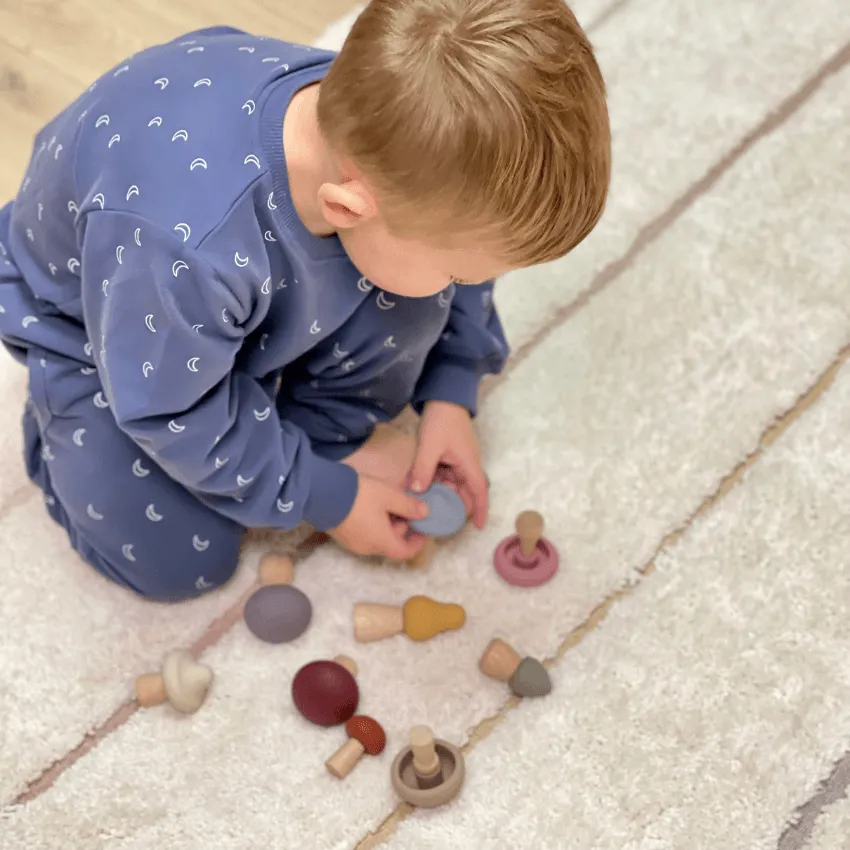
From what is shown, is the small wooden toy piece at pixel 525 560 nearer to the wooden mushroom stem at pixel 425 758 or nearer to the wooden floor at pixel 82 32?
the wooden mushroom stem at pixel 425 758

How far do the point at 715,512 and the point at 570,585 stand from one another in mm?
152

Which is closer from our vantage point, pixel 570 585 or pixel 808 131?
pixel 570 585

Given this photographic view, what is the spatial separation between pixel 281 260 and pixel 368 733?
0.39 m

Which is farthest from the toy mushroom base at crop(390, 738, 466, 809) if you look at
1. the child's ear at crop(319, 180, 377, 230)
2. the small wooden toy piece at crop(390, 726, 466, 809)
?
the child's ear at crop(319, 180, 377, 230)

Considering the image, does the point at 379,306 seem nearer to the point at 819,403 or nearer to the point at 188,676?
the point at 188,676

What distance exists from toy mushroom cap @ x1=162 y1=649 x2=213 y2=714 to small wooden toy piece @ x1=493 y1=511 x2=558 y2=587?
0.89 feet

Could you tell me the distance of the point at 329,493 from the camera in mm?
893

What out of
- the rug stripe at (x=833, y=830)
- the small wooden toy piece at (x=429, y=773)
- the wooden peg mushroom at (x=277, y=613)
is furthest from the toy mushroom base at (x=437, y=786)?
the rug stripe at (x=833, y=830)

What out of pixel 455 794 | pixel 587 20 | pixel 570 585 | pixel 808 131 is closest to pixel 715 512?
pixel 570 585

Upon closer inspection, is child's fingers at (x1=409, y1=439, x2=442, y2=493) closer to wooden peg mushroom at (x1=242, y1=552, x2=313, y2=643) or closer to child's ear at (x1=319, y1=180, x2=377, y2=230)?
wooden peg mushroom at (x1=242, y1=552, x2=313, y2=643)

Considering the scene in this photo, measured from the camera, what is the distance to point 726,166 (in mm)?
1192

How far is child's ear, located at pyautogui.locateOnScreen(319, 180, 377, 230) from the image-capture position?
0.66 m

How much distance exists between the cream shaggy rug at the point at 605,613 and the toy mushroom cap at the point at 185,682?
18mm

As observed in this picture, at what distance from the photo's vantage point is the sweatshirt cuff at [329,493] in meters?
0.89
